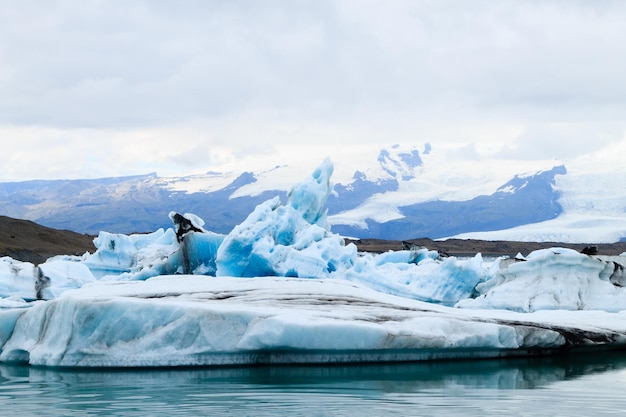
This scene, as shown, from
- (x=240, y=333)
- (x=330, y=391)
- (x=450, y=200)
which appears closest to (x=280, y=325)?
(x=240, y=333)

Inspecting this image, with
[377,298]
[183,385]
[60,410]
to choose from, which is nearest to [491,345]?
[377,298]

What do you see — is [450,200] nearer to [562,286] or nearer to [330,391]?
[562,286]

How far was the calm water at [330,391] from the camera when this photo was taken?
907 cm

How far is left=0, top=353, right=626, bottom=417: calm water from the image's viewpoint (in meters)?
9.07

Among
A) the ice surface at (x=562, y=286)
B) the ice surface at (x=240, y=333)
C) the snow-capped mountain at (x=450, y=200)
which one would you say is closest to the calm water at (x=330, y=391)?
the ice surface at (x=240, y=333)

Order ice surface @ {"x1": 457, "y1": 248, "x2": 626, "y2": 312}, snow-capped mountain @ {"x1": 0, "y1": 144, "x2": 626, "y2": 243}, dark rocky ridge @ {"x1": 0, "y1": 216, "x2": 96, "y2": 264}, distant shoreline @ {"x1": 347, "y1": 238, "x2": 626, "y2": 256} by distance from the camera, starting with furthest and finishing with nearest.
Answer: snow-capped mountain @ {"x1": 0, "y1": 144, "x2": 626, "y2": 243}
distant shoreline @ {"x1": 347, "y1": 238, "x2": 626, "y2": 256}
dark rocky ridge @ {"x1": 0, "y1": 216, "x2": 96, "y2": 264}
ice surface @ {"x1": 457, "y1": 248, "x2": 626, "y2": 312}

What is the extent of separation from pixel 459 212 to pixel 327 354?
14675 centimetres

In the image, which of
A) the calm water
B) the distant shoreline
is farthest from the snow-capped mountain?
the calm water

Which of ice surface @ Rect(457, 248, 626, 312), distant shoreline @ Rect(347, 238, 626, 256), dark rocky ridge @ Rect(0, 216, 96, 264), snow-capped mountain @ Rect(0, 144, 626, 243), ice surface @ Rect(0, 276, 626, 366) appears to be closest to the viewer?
ice surface @ Rect(0, 276, 626, 366)

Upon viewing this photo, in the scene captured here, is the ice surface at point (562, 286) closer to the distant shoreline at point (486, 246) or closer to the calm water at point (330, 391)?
the calm water at point (330, 391)

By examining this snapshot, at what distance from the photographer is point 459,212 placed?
157m

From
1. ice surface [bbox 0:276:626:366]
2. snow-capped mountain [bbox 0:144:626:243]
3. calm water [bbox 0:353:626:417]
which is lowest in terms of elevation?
calm water [bbox 0:353:626:417]

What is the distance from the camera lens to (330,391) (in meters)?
10.1

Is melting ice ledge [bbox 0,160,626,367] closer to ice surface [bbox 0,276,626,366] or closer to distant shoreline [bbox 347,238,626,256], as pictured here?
ice surface [bbox 0,276,626,366]
